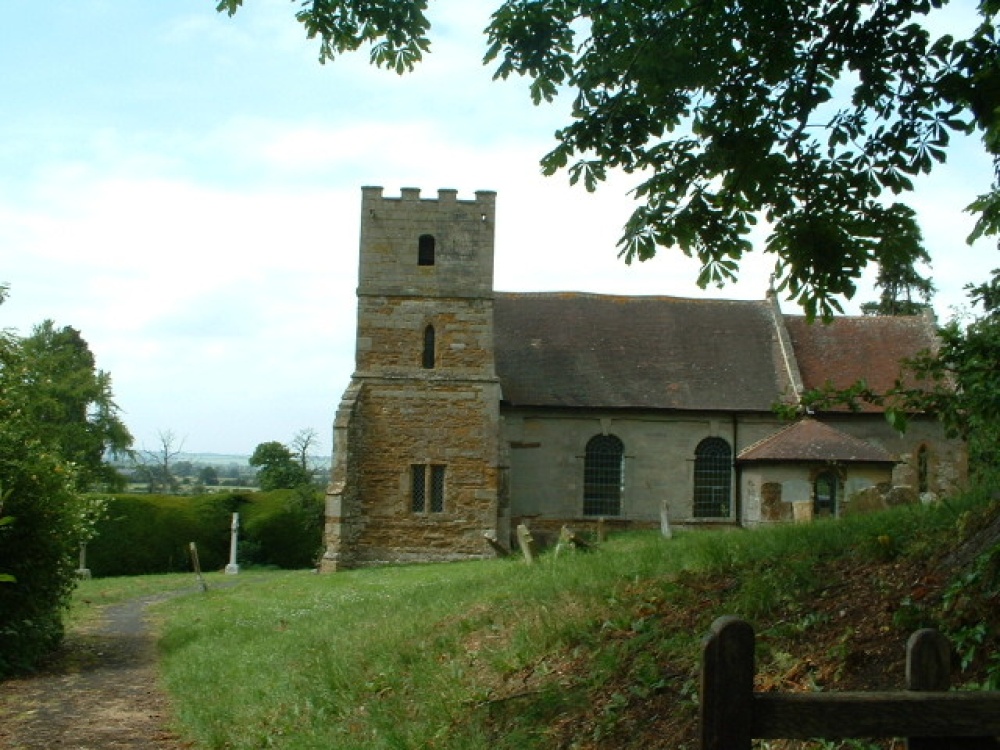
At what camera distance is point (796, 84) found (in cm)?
755

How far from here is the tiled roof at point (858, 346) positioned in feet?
96.5

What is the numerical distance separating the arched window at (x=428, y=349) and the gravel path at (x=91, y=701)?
12.9m

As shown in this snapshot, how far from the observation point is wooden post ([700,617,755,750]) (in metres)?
3.00

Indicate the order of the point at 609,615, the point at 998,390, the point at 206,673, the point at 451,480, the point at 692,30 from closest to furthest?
1. the point at 998,390
2. the point at 692,30
3. the point at 609,615
4. the point at 206,673
5. the point at 451,480

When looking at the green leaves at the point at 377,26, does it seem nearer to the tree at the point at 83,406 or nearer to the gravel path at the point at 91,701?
the gravel path at the point at 91,701

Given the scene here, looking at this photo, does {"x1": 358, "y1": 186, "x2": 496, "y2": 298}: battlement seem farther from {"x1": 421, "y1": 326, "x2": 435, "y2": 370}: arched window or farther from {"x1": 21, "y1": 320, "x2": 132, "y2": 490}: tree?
{"x1": 21, "y1": 320, "x2": 132, "y2": 490}: tree

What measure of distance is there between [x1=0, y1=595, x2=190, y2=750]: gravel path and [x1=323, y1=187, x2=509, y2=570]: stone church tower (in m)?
11.1

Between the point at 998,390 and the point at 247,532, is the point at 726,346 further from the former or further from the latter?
the point at 998,390

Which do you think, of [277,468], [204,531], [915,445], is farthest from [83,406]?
[915,445]

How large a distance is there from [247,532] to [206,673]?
78.4 ft

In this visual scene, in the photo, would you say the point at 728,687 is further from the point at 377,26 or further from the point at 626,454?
the point at 626,454

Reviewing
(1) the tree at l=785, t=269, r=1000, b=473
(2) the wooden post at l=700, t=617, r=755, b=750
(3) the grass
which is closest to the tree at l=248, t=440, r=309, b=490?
(3) the grass

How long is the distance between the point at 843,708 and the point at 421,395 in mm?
24511

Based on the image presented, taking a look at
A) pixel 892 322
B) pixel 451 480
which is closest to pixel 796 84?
pixel 451 480
